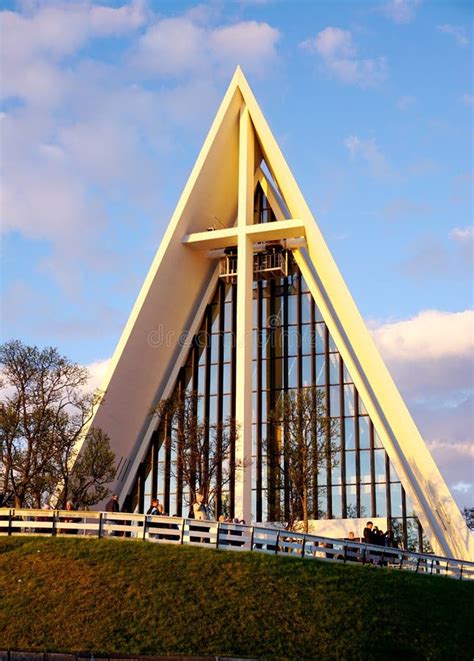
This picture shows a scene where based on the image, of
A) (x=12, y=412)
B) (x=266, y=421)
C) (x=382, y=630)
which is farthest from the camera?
(x=266, y=421)

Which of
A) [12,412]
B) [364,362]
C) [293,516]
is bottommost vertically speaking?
[293,516]

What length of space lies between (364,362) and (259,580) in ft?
61.2

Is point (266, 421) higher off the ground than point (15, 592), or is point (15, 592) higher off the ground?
point (266, 421)

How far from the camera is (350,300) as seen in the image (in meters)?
37.9

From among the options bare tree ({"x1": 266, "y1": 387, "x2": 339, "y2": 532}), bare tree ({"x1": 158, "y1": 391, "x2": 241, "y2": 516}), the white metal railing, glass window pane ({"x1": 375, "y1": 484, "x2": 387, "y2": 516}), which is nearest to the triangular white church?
glass window pane ({"x1": 375, "y1": 484, "x2": 387, "y2": 516})

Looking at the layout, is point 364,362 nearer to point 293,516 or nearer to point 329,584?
point 293,516

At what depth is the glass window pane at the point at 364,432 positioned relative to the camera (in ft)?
130

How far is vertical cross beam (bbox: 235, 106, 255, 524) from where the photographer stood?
36.2m

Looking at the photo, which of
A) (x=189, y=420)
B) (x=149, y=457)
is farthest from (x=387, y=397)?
(x=149, y=457)

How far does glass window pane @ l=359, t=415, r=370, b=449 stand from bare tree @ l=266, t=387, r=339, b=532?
1.02 meters

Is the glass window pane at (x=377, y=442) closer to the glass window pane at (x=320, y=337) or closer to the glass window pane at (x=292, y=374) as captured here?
the glass window pane at (x=292, y=374)

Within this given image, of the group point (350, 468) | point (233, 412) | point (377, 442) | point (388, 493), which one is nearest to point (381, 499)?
point (388, 493)

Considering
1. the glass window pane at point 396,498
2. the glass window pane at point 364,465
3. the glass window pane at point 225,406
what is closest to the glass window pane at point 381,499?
the glass window pane at point 396,498

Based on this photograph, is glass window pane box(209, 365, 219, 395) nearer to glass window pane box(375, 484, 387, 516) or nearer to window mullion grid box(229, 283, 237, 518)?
window mullion grid box(229, 283, 237, 518)
